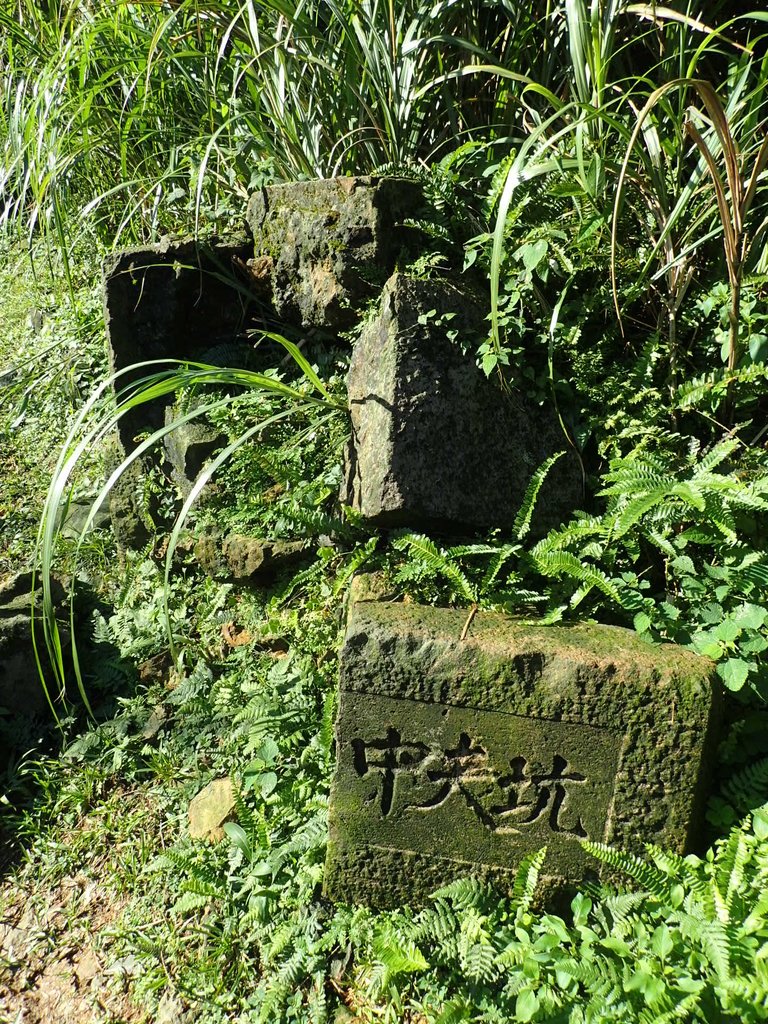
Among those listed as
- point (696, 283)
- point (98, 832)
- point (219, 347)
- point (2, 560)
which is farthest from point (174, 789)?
point (696, 283)

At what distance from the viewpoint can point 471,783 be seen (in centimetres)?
207

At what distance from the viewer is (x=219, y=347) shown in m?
3.39

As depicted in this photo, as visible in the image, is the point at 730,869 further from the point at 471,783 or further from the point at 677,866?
the point at 471,783

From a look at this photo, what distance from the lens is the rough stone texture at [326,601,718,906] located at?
1.97 meters

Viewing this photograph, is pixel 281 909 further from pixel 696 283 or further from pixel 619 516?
pixel 696 283

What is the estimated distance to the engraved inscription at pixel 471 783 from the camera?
2.05 meters

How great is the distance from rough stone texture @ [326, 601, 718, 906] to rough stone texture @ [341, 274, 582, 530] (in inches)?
15.7

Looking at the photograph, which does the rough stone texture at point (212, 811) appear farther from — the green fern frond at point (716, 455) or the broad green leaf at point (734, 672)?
the green fern frond at point (716, 455)

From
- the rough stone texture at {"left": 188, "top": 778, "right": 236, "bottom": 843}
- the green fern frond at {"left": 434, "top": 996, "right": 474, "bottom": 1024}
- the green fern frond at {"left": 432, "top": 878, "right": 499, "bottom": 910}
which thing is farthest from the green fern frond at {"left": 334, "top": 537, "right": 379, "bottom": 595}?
the green fern frond at {"left": 434, "top": 996, "right": 474, "bottom": 1024}

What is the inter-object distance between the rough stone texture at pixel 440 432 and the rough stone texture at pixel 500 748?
15.7 inches

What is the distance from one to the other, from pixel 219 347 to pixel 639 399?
1767 mm

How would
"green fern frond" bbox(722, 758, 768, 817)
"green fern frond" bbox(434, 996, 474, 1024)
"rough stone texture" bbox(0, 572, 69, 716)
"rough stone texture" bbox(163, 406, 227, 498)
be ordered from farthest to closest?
1. "rough stone texture" bbox(163, 406, 227, 498)
2. "rough stone texture" bbox(0, 572, 69, 716)
3. "green fern frond" bbox(722, 758, 768, 817)
4. "green fern frond" bbox(434, 996, 474, 1024)

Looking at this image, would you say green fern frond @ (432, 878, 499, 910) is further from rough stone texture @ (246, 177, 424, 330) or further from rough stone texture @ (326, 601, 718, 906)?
rough stone texture @ (246, 177, 424, 330)

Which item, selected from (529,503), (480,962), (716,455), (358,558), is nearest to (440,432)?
(529,503)
